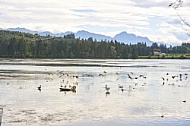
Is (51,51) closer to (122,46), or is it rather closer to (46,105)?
(122,46)

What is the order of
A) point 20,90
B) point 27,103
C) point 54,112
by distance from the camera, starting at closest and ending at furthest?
point 54,112 → point 27,103 → point 20,90

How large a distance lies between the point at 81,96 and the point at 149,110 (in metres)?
9.81

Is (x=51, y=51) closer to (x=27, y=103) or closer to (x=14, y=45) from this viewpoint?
(x=14, y=45)

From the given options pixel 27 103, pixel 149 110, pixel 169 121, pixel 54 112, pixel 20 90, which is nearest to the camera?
pixel 169 121

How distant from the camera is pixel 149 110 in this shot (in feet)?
104

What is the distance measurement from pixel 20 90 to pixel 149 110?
15.9m

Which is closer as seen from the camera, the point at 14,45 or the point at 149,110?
the point at 149,110

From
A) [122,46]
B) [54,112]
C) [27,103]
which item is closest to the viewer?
[54,112]

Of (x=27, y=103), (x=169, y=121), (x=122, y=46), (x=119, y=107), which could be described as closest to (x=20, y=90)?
(x=27, y=103)

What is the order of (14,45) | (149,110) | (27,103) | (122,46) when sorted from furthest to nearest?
1. (122,46)
2. (14,45)
3. (27,103)
4. (149,110)

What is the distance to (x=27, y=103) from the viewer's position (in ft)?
111

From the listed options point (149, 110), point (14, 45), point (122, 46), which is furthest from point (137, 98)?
point (122, 46)

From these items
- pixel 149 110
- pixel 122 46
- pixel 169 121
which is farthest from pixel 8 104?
pixel 122 46

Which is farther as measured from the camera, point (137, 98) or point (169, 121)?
point (137, 98)
